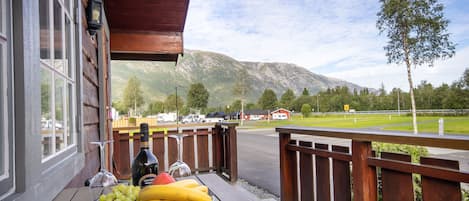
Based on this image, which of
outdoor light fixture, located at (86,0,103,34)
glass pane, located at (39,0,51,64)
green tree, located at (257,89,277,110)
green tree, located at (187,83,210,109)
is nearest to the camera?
glass pane, located at (39,0,51,64)

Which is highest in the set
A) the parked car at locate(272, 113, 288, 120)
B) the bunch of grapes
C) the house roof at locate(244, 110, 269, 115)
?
the bunch of grapes

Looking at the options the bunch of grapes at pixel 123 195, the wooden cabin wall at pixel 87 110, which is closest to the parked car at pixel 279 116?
the wooden cabin wall at pixel 87 110

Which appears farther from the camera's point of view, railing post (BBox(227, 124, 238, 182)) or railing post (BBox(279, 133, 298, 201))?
railing post (BBox(227, 124, 238, 182))

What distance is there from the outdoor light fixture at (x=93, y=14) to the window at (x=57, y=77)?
23.6 inches

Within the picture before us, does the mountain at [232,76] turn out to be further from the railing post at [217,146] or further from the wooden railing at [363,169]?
the wooden railing at [363,169]

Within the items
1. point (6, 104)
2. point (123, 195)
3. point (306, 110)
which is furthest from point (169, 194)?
point (306, 110)

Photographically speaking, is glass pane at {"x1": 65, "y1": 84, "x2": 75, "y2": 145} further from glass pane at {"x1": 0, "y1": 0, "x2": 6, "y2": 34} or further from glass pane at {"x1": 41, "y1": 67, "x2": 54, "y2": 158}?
glass pane at {"x1": 0, "y1": 0, "x2": 6, "y2": 34}

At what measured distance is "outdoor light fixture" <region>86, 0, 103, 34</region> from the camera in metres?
Answer: 2.04

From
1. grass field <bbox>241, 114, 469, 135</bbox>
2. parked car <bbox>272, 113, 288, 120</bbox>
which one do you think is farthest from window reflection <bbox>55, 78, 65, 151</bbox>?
parked car <bbox>272, 113, 288, 120</bbox>

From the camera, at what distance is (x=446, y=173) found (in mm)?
1080

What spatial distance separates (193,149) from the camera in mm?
4094

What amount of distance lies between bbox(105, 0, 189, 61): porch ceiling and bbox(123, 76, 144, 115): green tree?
86.3 feet

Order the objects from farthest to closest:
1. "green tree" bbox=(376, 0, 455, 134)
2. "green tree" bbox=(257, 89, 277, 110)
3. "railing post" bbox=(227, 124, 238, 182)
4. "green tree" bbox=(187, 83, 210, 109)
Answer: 1. "green tree" bbox=(257, 89, 277, 110)
2. "green tree" bbox=(187, 83, 210, 109)
3. "green tree" bbox=(376, 0, 455, 134)
4. "railing post" bbox=(227, 124, 238, 182)

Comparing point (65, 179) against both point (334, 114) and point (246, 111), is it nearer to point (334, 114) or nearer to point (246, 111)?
point (334, 114)
